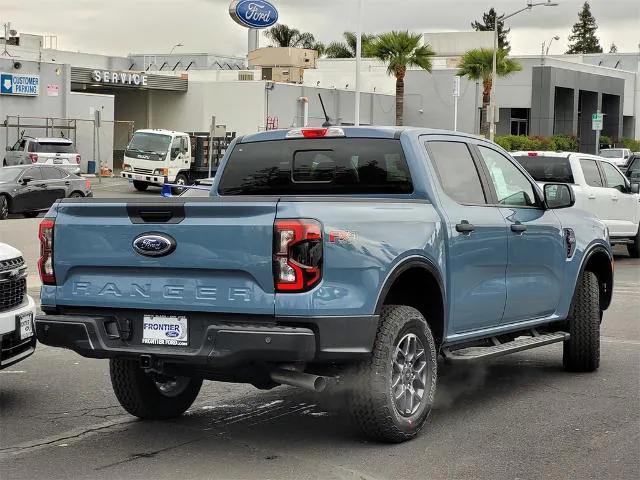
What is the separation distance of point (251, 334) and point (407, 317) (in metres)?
1.11

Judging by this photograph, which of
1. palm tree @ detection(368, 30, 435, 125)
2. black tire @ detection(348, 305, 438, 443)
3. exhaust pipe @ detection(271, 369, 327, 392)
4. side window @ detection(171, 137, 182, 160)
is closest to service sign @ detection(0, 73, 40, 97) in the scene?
side window @ detection(171, 137, 182, 160)

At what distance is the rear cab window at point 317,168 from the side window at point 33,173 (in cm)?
2256

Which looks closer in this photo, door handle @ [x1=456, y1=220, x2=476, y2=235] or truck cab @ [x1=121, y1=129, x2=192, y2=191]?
door handle @ [x1=456, y1=220, x2=476, y2=235]

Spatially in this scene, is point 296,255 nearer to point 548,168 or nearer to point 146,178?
point 548,168

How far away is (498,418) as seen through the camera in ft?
24.1

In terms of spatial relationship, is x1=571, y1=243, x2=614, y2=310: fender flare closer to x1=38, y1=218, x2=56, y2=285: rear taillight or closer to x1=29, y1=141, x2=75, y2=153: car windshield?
x1=38, y1=218, x2=56, y2=285: rear taillight

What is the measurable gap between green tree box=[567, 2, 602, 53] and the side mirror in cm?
12795

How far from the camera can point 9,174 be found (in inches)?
1142

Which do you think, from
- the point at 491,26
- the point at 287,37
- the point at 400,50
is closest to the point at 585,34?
the point at 491,26

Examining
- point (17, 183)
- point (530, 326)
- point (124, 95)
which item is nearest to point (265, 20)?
point (124, 95)

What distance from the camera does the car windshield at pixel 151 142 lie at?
42.3 meters

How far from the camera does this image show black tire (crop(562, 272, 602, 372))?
889 centimetres

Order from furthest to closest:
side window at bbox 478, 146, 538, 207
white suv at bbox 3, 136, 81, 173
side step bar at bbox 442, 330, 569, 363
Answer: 1. white suv at bbox 3, 136, 81, 173
2. side window at bbox 478, 146, 538, 207
3. side step bar at bbox 442, 330, 569, 363

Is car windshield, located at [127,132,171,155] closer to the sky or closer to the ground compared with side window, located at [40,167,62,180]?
closer to the sky
